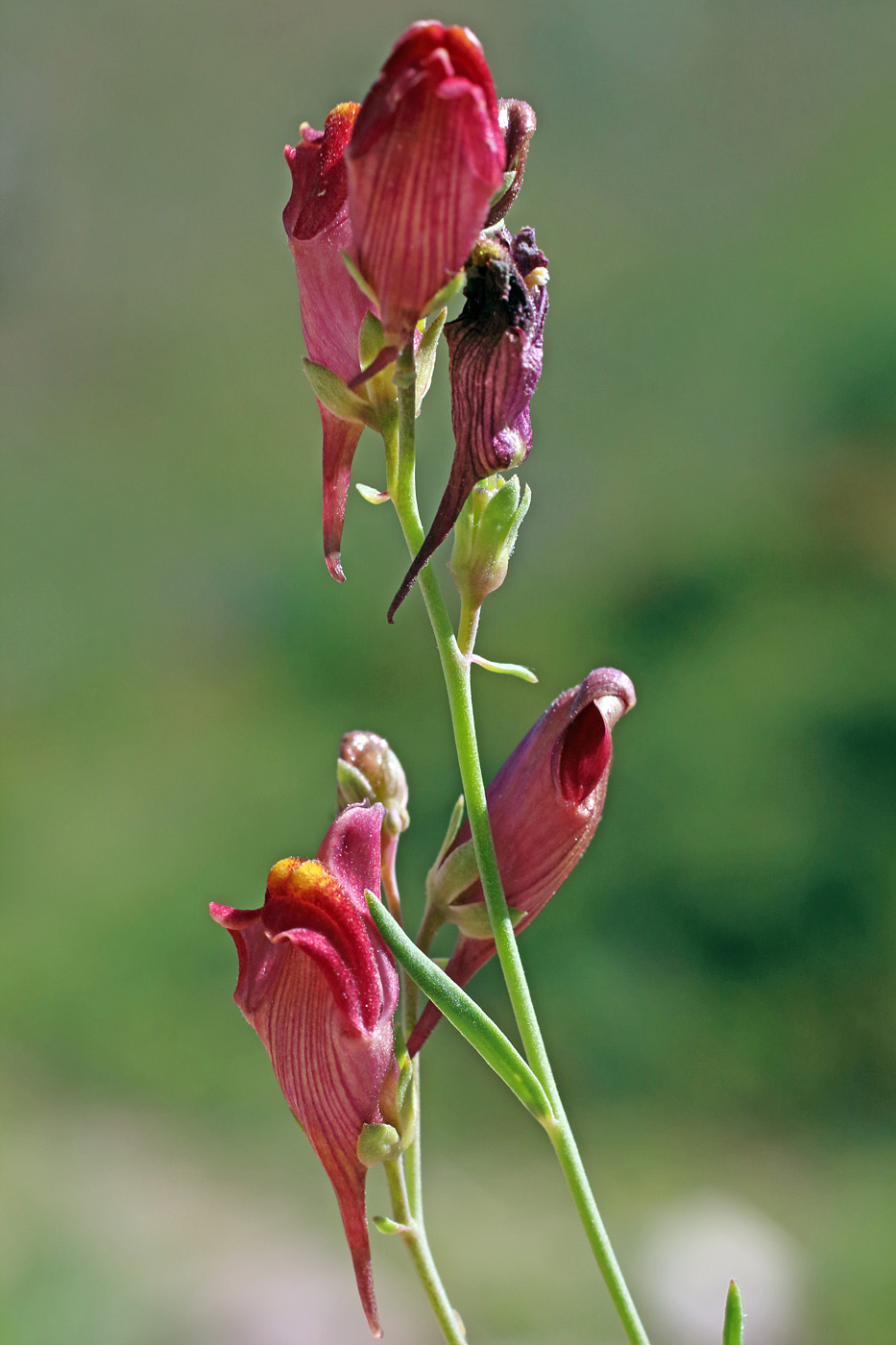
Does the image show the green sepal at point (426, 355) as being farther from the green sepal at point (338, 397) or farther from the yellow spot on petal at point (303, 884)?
the yellow spot on petal at point (303, 884)

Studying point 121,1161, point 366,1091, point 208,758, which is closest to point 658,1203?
point 121,1161

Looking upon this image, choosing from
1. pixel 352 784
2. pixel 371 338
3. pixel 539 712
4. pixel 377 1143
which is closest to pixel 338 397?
pixel 371 338

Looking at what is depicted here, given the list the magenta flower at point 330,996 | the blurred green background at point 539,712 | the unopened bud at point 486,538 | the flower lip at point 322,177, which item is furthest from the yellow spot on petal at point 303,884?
the blurred green background at point 539,712

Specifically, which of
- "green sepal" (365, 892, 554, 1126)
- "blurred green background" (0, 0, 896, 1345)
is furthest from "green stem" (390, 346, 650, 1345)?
"blurred green background" (0, 0, 896, 1345)

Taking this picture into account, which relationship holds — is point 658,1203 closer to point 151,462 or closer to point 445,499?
point 445,499

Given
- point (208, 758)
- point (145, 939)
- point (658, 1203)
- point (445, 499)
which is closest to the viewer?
point (445, 499)

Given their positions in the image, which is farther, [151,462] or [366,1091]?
[151,462]

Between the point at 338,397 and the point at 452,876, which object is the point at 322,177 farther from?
the point at 452,876

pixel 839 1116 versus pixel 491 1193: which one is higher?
pixel 839 1116
